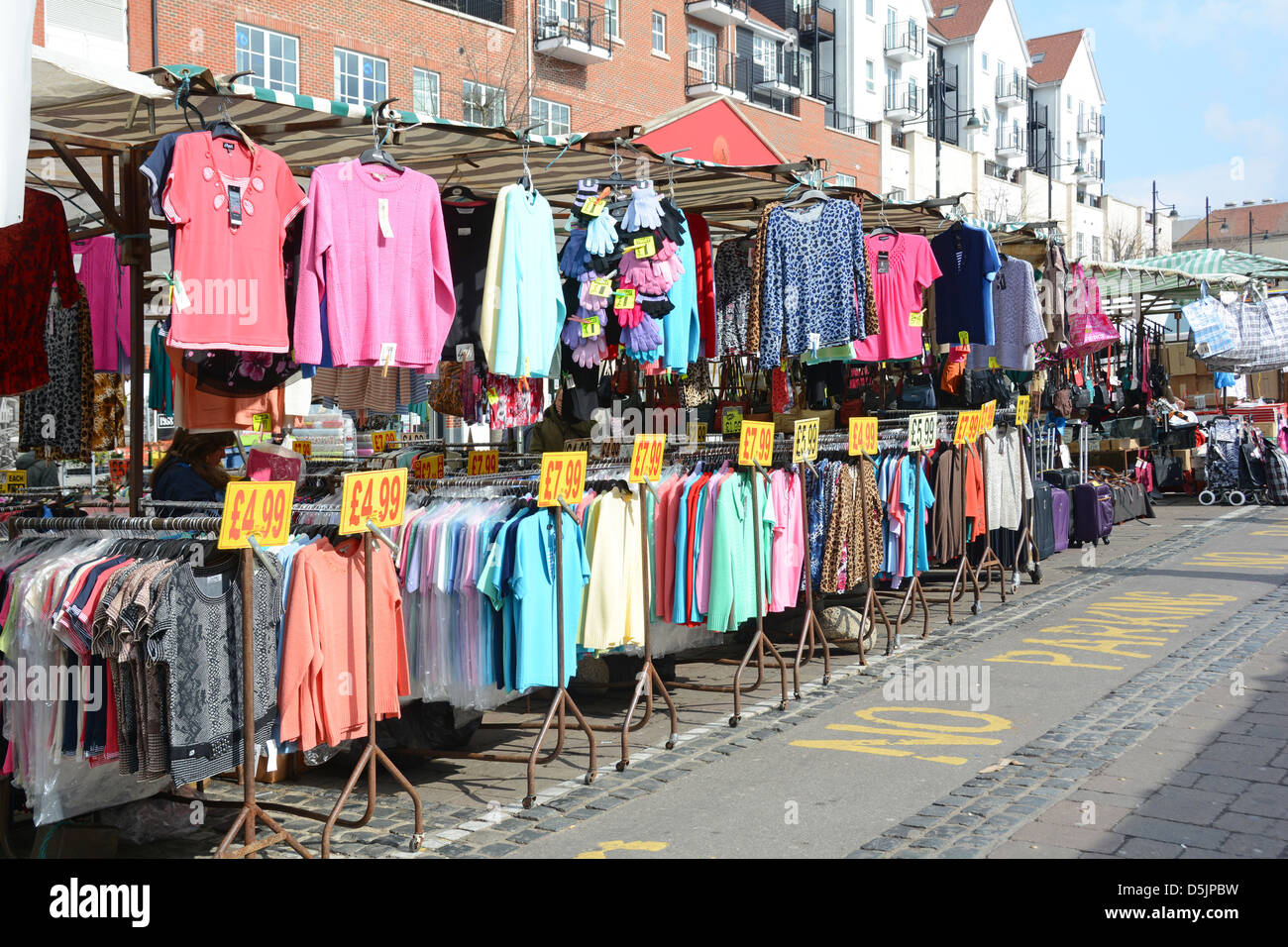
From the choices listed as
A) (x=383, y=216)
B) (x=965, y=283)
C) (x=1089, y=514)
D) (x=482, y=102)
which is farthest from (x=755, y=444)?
(x=482, y=102)

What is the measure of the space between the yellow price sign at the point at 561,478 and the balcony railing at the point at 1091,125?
65603 mm

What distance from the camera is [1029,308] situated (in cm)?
1024

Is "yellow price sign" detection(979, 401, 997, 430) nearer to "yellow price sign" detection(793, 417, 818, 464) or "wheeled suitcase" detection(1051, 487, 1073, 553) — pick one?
"yellow price sign" detection(793, 417, 818, 464)

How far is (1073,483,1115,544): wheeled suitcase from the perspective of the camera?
43.8 feet

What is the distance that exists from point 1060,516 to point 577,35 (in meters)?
20.8

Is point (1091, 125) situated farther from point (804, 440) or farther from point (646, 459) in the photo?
point (646, 459)

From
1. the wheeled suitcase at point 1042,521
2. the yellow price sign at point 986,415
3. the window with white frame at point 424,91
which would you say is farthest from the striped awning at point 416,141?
the window with white frame at point 424,91

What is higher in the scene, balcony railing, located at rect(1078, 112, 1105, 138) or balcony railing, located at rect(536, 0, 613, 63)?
balcony railing, located at rect(1078, 112, 1105, 138)

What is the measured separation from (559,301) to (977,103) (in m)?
52.9

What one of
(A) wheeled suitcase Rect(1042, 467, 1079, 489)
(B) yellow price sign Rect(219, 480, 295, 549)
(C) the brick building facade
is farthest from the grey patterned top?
(C) the brick building facade

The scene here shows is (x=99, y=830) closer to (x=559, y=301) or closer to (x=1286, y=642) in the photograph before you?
(x=559, y=301)

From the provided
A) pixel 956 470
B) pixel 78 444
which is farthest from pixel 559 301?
pixel 956 470

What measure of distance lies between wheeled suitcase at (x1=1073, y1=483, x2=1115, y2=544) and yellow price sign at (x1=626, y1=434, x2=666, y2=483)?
8.76 metres

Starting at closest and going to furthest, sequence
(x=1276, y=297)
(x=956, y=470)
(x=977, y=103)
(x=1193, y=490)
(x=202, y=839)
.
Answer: (x=202, y=839), (x=956, y=470), (x=1276, y=297), (x=1193, y=490), (x=977, y=103)
